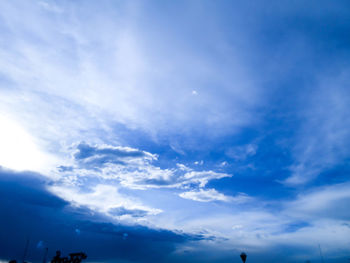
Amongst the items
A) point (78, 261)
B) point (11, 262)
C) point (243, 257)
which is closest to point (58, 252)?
point (78, 261)

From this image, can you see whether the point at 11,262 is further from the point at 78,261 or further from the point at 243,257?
the point at 243,257

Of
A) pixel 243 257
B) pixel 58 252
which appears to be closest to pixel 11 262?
pixel 58 252

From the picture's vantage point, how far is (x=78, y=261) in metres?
31.0

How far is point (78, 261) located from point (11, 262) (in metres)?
5.71

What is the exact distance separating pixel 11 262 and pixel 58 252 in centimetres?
400

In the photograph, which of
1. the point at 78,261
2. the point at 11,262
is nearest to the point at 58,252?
the point at 78,261

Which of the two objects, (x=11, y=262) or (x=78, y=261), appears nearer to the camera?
(x=11, y=262)

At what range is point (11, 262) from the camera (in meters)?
28.5

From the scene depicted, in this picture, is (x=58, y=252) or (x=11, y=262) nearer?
(x=11, y=262)

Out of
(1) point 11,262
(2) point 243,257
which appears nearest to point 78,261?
(1) point 11,262

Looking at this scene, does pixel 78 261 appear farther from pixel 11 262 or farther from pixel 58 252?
pixel 11 262

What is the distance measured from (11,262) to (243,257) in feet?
69.9

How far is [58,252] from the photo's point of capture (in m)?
30.9

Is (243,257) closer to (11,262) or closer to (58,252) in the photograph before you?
(58,252)
